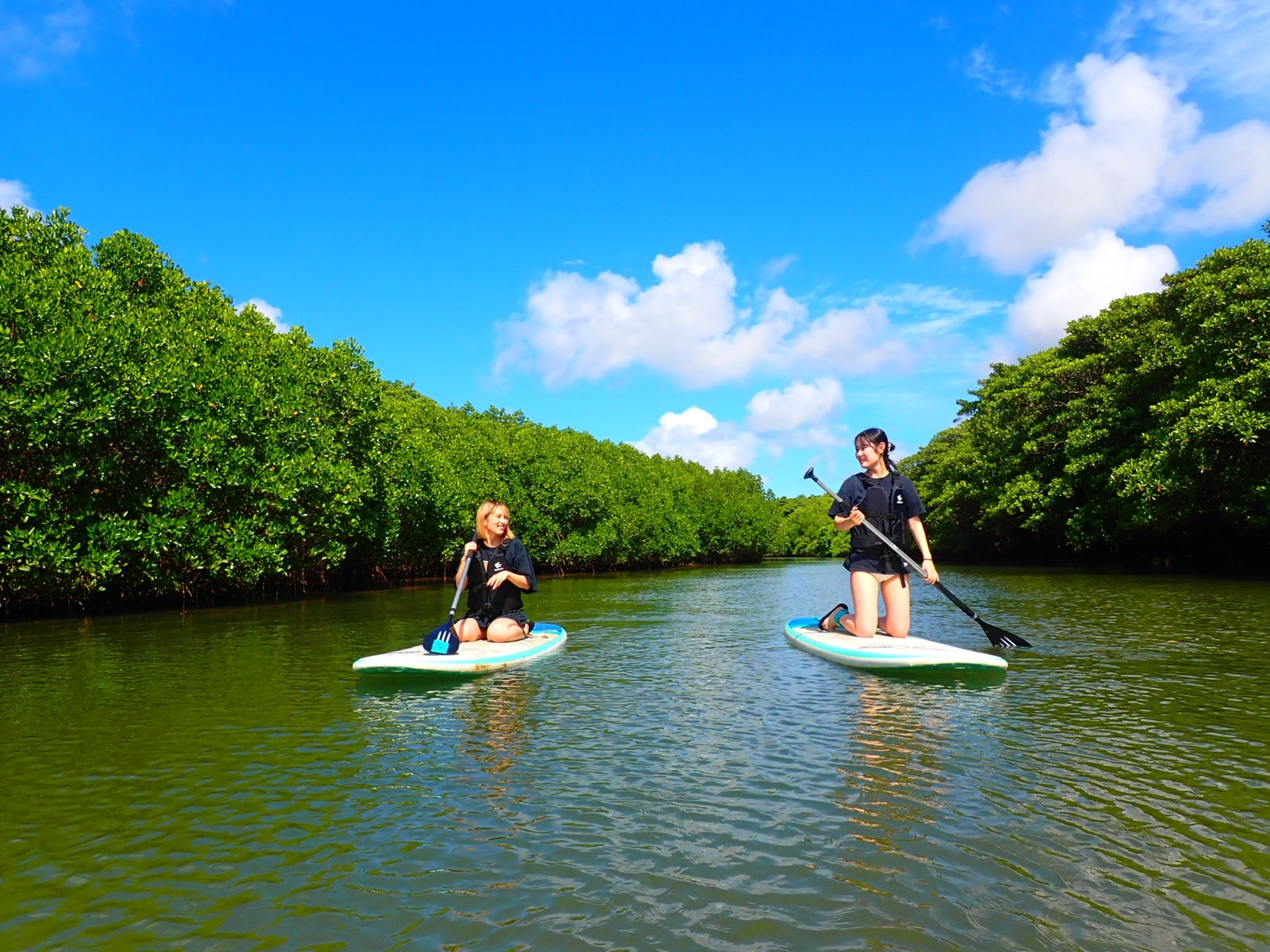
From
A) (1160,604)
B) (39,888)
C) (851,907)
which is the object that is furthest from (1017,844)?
(1160,604)

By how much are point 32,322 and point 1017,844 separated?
81.6ft

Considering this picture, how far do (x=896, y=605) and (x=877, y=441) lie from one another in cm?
254

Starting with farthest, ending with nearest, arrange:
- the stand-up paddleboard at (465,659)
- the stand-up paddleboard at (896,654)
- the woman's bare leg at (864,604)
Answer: the woman's bare leg at (864,604) → the stand-up paddleboard at (465,659) → the stand-up paddleboard at (896,654)

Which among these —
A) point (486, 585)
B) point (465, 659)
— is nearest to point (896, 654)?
point (465, 659)

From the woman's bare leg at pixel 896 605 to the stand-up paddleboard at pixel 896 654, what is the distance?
17 centimetres

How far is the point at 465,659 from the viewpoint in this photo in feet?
36.4

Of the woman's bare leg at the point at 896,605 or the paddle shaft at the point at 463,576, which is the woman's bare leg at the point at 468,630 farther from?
the woman's bare leg at the point at 896,605

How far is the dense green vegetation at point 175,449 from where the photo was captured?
20.6m

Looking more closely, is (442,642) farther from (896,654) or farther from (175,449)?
(175,449)

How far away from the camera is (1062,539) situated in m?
52.8

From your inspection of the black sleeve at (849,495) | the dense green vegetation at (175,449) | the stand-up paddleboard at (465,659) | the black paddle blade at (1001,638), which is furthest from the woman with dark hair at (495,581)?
the dense green vegetation at (175,449)

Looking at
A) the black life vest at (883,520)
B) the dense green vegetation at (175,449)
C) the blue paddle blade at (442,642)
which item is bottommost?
the blue paddle blade at (442,642)

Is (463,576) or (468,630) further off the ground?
(463,576)

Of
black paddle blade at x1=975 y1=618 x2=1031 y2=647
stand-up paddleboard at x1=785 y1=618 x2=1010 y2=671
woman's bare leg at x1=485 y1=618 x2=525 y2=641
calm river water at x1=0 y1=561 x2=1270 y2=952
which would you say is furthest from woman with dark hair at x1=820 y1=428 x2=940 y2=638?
woman's bare leg at x1=485 y1=618 x2=525 y2=641
